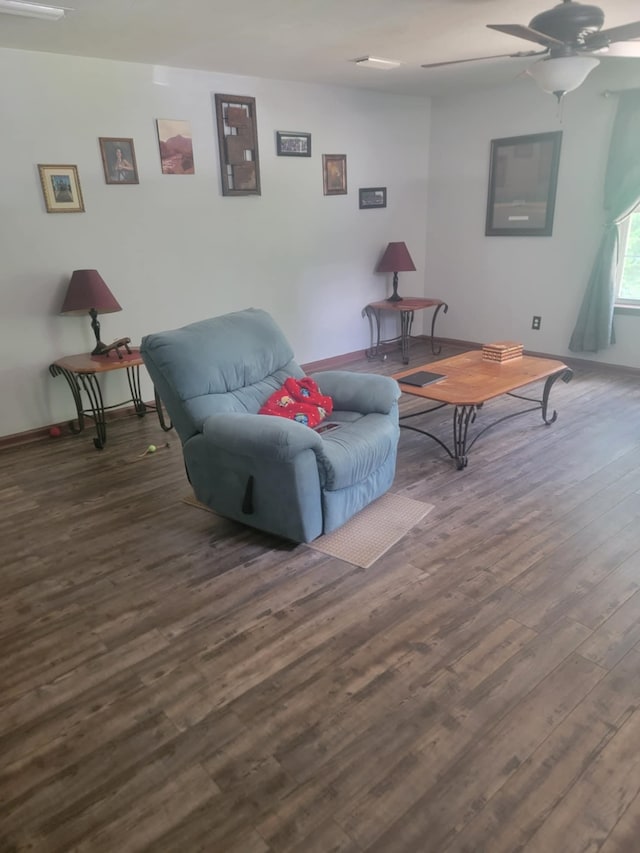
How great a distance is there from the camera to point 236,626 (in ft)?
6.79

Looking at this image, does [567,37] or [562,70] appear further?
[562,70]

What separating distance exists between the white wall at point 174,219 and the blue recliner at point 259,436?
1.58m

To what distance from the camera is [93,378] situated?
3.93m

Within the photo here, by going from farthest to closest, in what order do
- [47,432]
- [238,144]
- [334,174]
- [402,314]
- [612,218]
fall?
1. [402,314]
2. [334,174]
3. [612,218]
4. [238,144]
5. [47,432]

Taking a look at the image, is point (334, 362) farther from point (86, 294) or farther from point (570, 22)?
point (570, 22)

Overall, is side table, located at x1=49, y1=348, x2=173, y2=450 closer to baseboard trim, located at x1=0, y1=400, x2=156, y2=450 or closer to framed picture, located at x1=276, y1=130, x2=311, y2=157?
baseboard trim, located at x1=0, y1=400, x2=156, y2=450

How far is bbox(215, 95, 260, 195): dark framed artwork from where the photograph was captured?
4.30 metres

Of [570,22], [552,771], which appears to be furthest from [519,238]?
[552,771]

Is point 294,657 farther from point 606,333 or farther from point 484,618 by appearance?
point 606,333

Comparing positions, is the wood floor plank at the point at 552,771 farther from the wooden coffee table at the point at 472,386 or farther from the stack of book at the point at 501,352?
the stack of book at the point at 501,352

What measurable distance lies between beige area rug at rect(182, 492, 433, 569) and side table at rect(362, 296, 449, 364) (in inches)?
110

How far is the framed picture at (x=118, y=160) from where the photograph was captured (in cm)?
380

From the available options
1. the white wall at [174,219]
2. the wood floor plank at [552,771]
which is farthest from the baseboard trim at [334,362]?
the wood floor plank at [552,771]

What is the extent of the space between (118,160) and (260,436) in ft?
8.66
